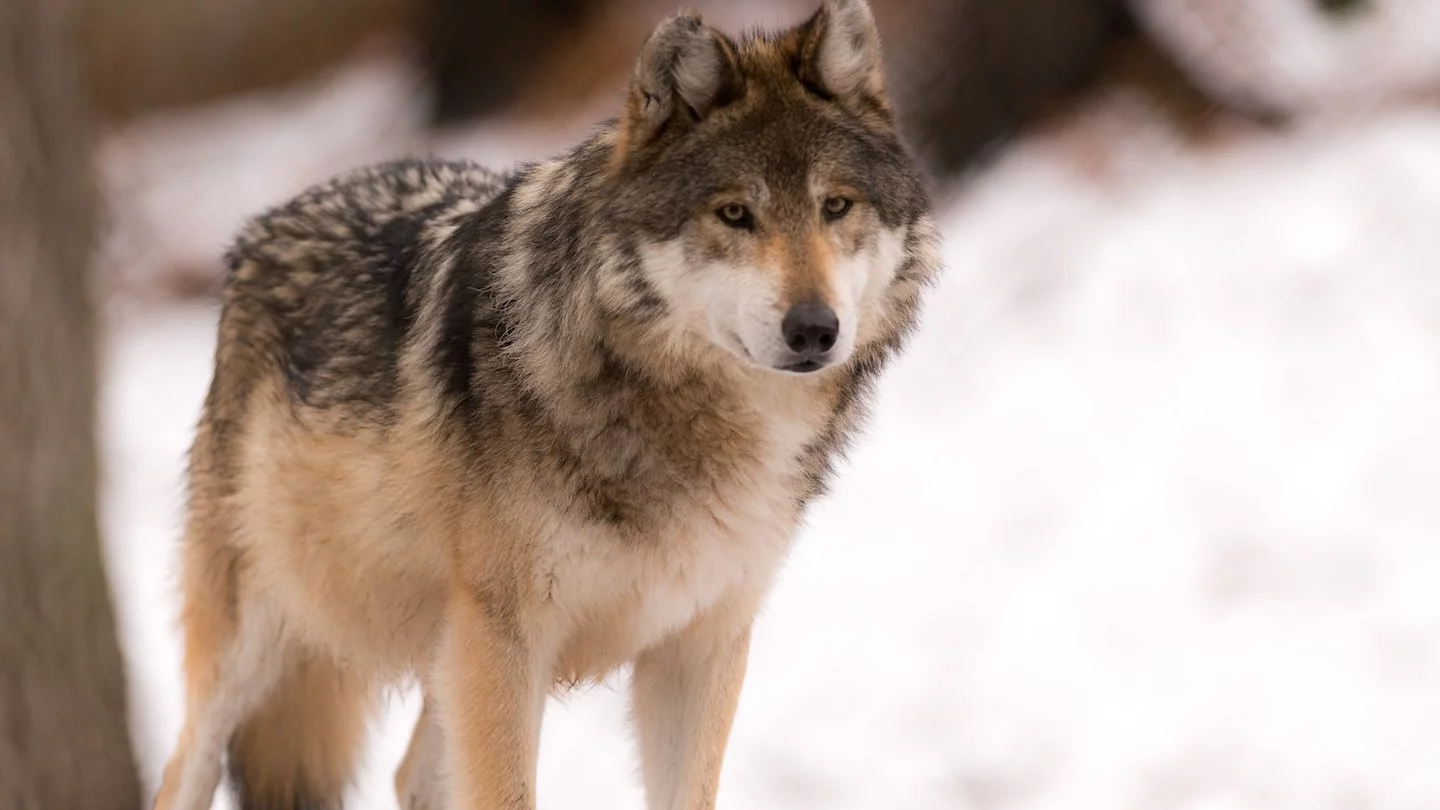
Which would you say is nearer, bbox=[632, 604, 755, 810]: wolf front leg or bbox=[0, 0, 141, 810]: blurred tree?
bbox=[632, 604, 755, 810]: wolf front leg

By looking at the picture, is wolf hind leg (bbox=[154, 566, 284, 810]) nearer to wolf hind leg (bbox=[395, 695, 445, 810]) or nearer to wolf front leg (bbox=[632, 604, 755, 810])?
wolf hind leg (bbox=[395, 695, 445, 810])

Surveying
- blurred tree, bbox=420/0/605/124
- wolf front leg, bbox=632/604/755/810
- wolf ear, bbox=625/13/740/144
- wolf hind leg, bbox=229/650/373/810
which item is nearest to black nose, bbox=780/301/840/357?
wolf ear, bbox=625/13/740/144

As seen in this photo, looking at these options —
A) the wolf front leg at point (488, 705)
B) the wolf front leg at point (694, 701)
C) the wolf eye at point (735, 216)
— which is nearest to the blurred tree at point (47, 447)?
the wolf front leg at point (488, 705)

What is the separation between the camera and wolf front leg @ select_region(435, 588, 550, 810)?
341 cm

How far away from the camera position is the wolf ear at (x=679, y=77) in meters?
3.09

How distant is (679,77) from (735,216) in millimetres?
285

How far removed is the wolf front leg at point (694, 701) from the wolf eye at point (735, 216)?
875 mm

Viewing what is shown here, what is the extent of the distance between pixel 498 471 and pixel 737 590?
1.81 ft

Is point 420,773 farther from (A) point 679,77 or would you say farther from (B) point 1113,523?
(B) point 1113,523

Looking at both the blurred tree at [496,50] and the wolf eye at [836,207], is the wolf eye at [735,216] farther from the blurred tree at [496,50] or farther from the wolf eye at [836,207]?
the blurred tree at [496,50]

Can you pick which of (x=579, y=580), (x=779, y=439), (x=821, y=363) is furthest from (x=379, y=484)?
(x=821, y=363)

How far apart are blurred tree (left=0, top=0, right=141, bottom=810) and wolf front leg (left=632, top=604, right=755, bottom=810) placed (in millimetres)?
1488

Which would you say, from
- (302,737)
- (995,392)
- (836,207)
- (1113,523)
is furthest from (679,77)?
(995,392)

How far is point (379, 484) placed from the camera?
3.68 metres
